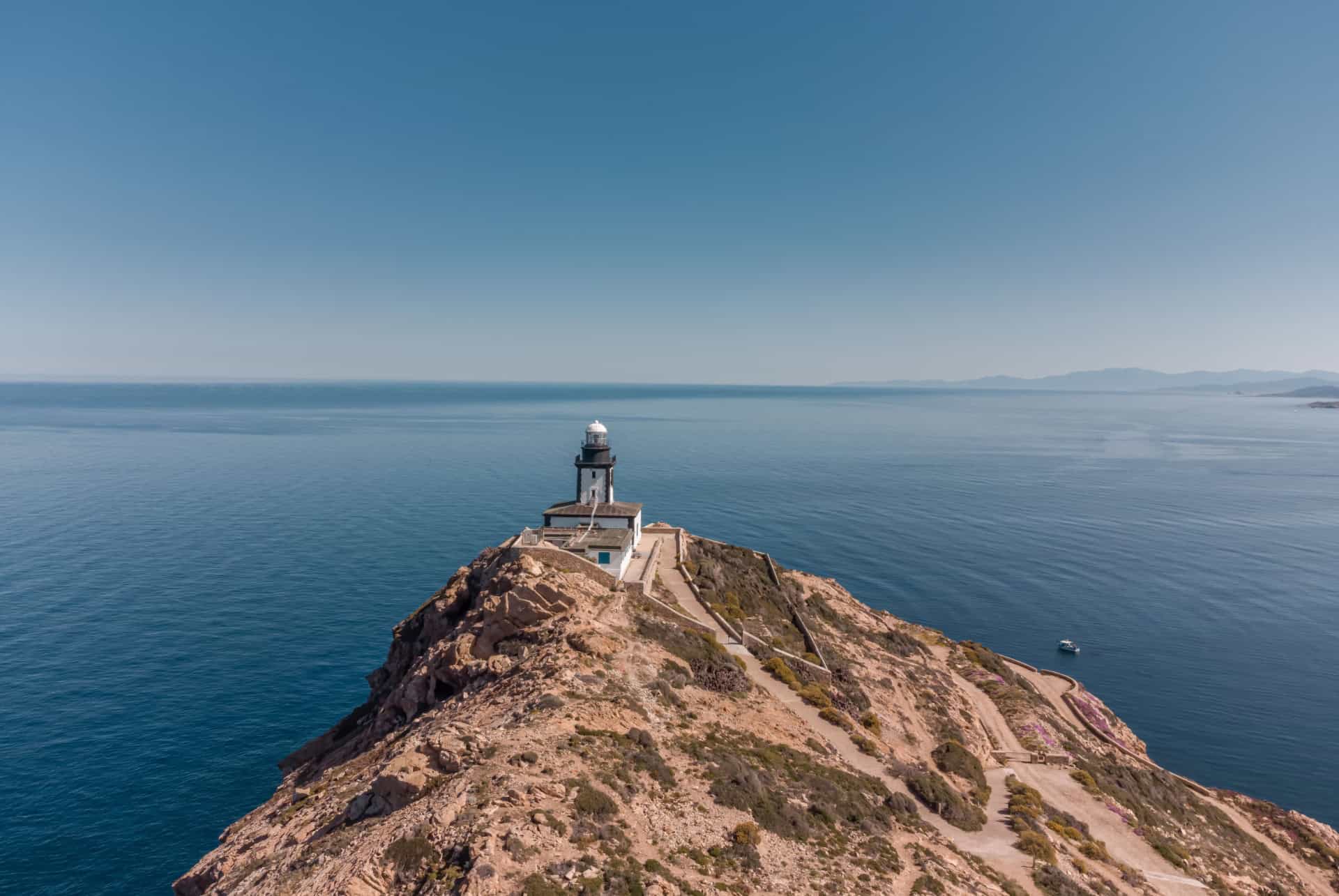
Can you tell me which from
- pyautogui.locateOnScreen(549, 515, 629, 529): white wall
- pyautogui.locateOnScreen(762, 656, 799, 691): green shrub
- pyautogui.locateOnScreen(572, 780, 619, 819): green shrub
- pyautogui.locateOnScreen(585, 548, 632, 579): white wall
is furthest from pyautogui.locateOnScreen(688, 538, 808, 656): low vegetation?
pyautogui.locateOnScreen(572, 780, 619, 819): green shrub

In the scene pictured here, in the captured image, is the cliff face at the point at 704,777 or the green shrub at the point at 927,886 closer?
the cliff face at the point at 704,777

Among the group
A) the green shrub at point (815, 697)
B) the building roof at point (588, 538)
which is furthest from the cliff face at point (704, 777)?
the building roof at point (588, 538)

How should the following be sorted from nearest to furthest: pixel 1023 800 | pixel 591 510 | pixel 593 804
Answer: pixel 593 804 < pixel 1023 800 < pixel 591 510

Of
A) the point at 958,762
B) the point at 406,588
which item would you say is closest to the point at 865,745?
the point at 958,762

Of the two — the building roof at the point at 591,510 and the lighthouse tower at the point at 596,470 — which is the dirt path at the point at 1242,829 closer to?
the building roof at the point at 591,510

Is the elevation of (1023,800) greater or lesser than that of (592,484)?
lesser

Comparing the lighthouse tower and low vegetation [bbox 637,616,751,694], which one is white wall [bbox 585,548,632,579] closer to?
low vegetation [bbox 637,616,751,694]

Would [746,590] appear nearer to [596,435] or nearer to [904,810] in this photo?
[596,435]
